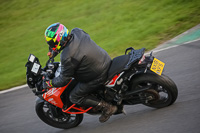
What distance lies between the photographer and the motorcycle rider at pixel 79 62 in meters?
3.62

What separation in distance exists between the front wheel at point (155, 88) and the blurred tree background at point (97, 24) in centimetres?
313

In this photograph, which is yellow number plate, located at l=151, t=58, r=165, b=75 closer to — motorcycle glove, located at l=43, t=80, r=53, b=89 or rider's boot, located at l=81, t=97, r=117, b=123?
rider's boot, located at l=81, t=97, r=117, b=123

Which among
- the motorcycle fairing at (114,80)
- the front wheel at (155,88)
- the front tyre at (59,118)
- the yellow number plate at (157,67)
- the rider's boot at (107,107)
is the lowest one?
the front tyre at (59,118)

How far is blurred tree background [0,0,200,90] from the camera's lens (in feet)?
26.0

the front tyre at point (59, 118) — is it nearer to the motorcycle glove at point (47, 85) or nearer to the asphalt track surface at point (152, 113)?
the asphalt track surface at point (152, 113)

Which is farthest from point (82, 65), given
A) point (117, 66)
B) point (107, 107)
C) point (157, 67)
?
point (157, 67)

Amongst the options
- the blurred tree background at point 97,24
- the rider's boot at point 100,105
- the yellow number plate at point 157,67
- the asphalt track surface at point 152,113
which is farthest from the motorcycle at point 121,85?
the blurred tree background at point 97,24

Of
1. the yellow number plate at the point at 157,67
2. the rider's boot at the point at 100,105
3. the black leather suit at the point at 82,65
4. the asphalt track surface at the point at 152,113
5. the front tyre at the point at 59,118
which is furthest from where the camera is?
the front tyre at the point at 59,118

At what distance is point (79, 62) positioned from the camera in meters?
3.67

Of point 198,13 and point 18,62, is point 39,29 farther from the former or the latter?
point 198,13

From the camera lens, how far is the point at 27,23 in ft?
39.5

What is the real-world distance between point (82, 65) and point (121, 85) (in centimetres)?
77

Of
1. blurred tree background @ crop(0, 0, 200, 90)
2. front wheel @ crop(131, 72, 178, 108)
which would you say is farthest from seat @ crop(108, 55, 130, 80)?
blurred tree background @ crop(0, 0, 200, 90)

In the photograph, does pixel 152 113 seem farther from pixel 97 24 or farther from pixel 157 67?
pixel 97 24
